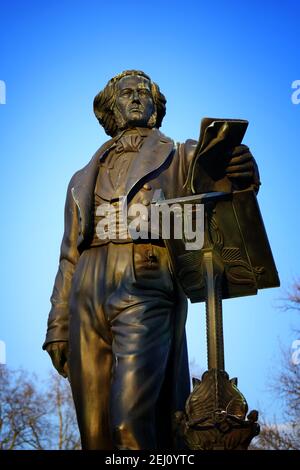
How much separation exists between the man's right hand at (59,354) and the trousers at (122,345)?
0.18m

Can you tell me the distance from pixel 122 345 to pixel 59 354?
0.72m

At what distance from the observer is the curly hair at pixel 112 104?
712 cm

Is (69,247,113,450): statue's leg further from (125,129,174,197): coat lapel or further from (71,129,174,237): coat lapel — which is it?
(125,129,174,197): coat lapel

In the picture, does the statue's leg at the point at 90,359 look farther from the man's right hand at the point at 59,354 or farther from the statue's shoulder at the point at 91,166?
the statue's shoulder at the point at 91,166

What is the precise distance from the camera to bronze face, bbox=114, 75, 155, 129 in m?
6.95

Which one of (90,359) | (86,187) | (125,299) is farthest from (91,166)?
(90,359)

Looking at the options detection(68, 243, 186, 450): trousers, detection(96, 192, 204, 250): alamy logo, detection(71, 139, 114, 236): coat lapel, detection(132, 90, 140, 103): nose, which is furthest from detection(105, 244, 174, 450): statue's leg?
detection(132, 90, 140, 103): nose

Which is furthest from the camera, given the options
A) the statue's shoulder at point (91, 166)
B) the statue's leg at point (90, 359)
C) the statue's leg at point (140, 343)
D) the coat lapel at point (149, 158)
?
the statue's shoulder at point (91, 166)

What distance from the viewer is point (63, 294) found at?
6.66m

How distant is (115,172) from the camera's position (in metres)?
6.75

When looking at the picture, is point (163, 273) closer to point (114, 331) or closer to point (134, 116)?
point (114, 331)

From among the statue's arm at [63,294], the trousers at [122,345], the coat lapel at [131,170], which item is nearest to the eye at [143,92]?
the coat lapel at [131,170]

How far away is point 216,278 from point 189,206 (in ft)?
1.71

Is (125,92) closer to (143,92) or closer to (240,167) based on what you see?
(143,92)
